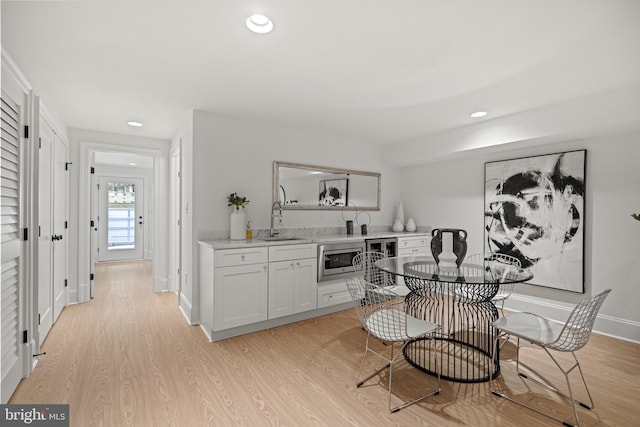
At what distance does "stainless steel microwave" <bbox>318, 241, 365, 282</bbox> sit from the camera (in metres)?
3.66

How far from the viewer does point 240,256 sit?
306 cm

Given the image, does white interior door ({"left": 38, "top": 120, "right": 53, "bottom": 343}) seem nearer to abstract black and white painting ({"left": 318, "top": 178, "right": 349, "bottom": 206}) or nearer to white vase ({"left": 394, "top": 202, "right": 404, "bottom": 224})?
abstract black and white painting ({"left": 318, "top": 178, "right": 349, "bottom": 206})

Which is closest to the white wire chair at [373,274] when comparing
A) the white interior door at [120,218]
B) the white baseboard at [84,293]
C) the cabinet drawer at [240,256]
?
the cabinet drawer at [240,256]

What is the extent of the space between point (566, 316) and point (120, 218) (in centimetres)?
884

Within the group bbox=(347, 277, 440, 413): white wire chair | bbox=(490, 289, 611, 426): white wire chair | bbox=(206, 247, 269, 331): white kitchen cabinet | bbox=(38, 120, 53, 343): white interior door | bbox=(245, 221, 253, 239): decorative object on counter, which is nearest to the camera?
bbox=(490, 289, 611, 426): white wire chair

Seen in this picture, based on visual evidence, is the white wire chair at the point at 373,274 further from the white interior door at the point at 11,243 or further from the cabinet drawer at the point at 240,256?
the white interior door at the point at 11,243

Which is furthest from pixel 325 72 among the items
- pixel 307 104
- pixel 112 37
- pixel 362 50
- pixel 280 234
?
pixel 280 234

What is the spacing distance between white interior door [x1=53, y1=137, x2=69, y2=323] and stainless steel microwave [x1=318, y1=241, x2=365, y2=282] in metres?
2.93

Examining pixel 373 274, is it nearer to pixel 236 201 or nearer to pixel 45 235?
pixel 236 201

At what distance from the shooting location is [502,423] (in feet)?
6.07

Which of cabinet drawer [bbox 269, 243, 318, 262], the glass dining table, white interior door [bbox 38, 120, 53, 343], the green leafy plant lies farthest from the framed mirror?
white interior door [bbox 38, 120, 53, 343]

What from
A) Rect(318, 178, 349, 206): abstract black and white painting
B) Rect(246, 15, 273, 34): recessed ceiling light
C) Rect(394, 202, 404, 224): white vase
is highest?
Rect(246, 15, 273, 34): recessed ceiling light

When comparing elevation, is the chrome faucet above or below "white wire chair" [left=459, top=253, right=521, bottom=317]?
above

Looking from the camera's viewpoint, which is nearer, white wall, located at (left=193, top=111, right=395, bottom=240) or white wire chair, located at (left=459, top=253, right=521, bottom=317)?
white wire chair, located at (left=459, top=253, right=521, bottom=317)
